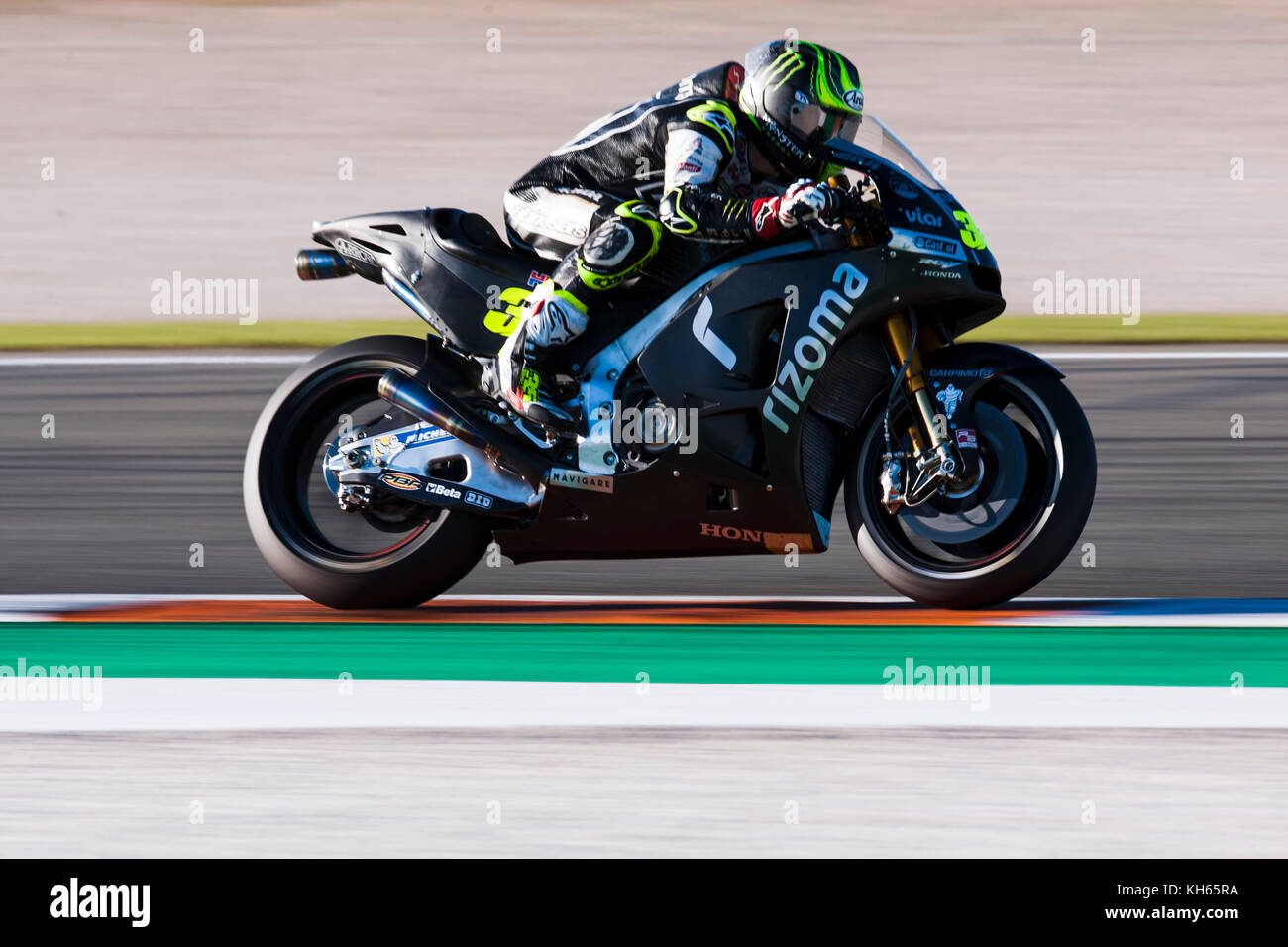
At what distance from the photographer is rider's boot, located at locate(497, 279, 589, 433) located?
18.2ft

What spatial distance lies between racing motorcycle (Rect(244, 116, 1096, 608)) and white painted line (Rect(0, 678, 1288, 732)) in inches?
23.8

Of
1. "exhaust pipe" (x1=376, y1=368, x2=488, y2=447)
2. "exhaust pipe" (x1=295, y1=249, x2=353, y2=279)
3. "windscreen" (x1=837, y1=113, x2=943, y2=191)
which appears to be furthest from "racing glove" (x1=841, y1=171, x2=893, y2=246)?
"exhaust pipe" (x1=295, y1=249, x2=353, y2=279)

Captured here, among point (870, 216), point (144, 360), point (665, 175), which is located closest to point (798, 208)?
point (870, 216)

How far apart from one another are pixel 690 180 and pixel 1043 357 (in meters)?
4.72

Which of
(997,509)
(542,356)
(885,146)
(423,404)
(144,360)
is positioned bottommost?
(997,509)

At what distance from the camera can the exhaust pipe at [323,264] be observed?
20.1 feet

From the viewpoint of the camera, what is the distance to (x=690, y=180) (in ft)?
17.7

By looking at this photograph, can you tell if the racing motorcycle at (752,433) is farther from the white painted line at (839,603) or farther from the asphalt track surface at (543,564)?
the asphalt track surface at (543,564)

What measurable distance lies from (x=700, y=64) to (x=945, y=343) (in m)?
11.6

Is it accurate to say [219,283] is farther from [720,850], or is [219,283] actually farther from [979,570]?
[720,850]

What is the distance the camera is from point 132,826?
4223mm

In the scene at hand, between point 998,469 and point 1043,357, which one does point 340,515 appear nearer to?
point 998,469
